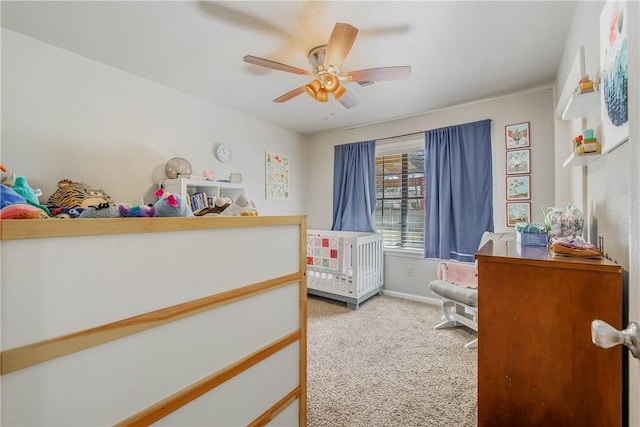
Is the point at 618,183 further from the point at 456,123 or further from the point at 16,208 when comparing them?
the point at 456,123

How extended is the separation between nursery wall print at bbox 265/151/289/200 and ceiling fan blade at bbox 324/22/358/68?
2.20 meters

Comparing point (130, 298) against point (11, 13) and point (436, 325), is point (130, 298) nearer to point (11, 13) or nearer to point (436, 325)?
point (11, 13)

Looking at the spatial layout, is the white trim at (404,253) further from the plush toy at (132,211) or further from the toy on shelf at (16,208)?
the toy on shelf at (16,208)

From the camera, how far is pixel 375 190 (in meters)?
3.90

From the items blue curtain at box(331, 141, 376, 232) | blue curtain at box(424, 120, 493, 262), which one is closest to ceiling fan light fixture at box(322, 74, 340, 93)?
blue curtain at box(424, 120, 493, 262)

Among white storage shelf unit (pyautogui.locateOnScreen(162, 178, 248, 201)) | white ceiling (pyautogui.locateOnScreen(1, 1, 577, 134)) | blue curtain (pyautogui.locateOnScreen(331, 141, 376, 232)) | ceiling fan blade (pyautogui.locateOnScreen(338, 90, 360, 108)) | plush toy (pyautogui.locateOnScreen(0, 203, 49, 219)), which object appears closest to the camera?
plush toy (pyautogui.locateOnScreen(0, 203, 49, 219))

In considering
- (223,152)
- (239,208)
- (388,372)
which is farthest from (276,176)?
(388,372)

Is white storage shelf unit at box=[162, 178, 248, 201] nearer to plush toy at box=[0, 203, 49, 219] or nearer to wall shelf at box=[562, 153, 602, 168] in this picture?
plush toy at box=[0, 203, 49, 219]

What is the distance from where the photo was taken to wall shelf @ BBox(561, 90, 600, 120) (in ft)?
4.07

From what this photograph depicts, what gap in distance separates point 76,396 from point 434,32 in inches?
98.6

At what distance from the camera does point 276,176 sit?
13.0ft

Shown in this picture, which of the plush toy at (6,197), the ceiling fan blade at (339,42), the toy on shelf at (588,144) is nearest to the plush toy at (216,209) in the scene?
the plush toy at (6,197)

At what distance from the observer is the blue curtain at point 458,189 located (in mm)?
2988

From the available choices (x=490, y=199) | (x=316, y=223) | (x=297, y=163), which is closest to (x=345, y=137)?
(x=297, y=163)
